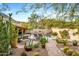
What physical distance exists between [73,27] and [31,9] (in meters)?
0.42

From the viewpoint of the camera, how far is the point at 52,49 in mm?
1755

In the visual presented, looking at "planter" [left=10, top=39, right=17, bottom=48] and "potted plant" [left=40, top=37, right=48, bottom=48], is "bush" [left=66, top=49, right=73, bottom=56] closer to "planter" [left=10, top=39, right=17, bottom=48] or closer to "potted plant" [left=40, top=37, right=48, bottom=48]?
"potted plant" [left=40, top=37, right=48, bottom=48]

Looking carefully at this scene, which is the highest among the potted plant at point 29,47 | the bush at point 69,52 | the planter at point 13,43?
the planter at point 13,43

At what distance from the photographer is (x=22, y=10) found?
178 centimetres

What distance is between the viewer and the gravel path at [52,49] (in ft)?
5.70

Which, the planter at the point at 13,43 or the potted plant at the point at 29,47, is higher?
the planter at the point at 13,43

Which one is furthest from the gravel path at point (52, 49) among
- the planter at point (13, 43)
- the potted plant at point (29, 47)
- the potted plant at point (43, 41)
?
the planter at point (13, 43)

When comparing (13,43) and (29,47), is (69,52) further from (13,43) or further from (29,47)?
(13,43)

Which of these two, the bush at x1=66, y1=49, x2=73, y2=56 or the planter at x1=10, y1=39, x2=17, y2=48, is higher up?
the planter at x1=10, y1=39, x2=17, y2=48

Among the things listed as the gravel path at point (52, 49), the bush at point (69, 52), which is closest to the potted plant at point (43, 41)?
the gravel path at point (52, 49)

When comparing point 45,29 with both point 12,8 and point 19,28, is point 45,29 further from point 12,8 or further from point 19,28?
point 12,8

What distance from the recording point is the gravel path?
1.74 meters

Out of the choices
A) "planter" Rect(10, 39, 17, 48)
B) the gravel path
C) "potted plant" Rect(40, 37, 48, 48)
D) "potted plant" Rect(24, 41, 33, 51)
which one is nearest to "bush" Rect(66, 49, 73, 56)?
the gravel path

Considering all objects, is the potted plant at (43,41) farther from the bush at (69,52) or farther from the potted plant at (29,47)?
the bush at (69,52)
